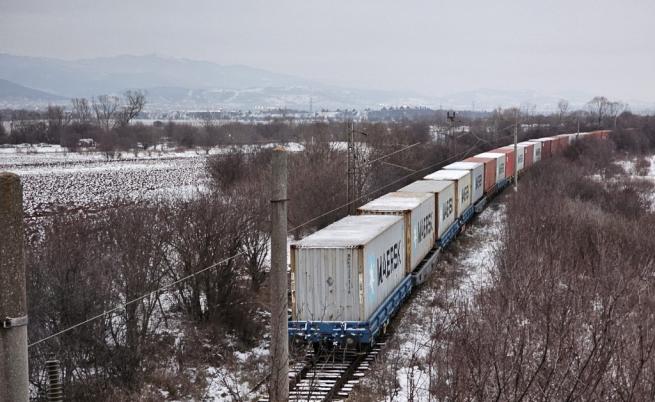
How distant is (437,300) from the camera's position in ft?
72.2

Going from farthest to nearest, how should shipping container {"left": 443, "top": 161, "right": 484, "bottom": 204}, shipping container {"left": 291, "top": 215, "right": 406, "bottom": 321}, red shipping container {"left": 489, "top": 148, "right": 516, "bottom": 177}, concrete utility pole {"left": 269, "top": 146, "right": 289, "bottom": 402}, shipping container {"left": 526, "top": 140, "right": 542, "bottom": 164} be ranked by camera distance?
shipping container {"left": 526, "top": 140, "right": 542, "bottom": 164}
red shipping container {"left": 489, "top": 148, "right": 516, "bottom": 177}
shipping container {"left": 443, "top": 161, "right": 484, "bottom": 204}
shipping container {"left": 291, "top": 215, "right": 406, "bottom": 321}
concrete utility pole {"left": 269, "top": 146, "right": 289, "bottom": 402}

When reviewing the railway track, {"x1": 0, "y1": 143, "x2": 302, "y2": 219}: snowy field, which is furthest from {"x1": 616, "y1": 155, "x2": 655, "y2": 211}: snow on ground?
the railway track

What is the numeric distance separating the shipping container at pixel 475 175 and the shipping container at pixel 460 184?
1135 millimetres

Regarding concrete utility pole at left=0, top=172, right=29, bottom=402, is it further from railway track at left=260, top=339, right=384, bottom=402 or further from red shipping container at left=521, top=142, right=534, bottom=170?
red shipping container at left=521, top=142, right=534, bottom=170

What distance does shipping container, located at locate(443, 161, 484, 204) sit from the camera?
36844 mm

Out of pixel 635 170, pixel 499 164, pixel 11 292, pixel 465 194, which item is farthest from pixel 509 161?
pixel 11 292

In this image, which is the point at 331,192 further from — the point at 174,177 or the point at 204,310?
the point at 174,177

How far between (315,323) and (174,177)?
42685mm

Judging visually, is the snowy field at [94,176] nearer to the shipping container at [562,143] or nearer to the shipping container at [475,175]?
the shipping container at [475,175]

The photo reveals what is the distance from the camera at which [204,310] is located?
74.0ft

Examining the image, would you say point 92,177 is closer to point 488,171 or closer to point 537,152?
point 488,171

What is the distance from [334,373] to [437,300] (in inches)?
276

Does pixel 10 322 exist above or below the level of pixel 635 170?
above

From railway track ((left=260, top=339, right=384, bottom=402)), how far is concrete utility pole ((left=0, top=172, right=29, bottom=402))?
9.18m
